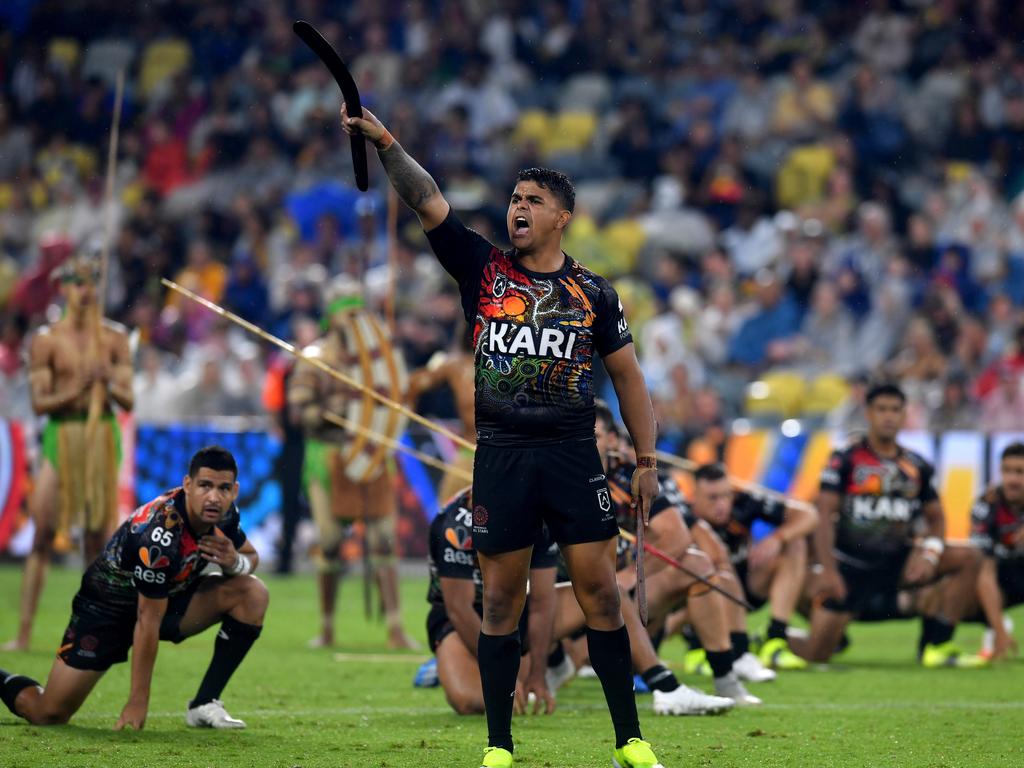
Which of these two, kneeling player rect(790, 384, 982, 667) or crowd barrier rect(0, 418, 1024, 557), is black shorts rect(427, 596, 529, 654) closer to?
kneeling player rect(790, 384, 982, 667)

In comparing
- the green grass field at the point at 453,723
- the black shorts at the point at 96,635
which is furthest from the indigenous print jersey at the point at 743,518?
the black shorts at the point at 96,635

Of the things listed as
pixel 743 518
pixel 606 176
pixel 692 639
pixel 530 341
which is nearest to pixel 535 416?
pixel 530 341

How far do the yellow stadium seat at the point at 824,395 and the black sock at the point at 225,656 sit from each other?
33.7ft

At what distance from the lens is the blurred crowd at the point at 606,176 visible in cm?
1850

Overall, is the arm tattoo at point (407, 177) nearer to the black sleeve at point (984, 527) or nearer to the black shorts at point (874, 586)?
the black shorts at point (874, 586)

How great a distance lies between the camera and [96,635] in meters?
7.88

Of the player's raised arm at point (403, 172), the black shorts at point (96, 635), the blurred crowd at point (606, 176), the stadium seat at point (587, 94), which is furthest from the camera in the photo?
the stadium seat at point (587, 94)

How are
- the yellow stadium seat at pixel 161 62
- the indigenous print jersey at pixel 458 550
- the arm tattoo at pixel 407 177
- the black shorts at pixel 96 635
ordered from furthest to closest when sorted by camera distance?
the yellow stadium seat at pixel 161 62 → the indigenous print jersey at pixel 458 550 → the black shorts at pixel 96 635 → the arm tattoo at pixel 407 177

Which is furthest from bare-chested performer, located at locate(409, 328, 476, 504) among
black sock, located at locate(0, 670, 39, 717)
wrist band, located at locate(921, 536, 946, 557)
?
black sock, located at locate(0, 670, 39, 717)

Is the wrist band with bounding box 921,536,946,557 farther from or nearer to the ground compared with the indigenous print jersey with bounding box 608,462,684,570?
nearer to the ground

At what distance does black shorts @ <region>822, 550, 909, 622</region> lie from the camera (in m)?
11.6

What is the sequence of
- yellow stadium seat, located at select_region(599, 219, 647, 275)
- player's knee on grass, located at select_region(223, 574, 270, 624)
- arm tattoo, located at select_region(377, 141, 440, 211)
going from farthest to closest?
yellow stadium seat, located at select_region(599, 219, 647, 275) → player's knee on grass, located at select_region(223, 574, 270, 624) → arm tattoo, located at select_region(377, 141, 440, 211)

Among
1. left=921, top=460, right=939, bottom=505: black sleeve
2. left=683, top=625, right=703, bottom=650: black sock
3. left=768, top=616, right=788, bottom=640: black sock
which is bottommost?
left=683, top=625, right=703, bottom=650: black sock

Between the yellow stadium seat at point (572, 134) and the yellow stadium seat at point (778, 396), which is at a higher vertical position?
the yellow stadium seat at point (572, 134)
